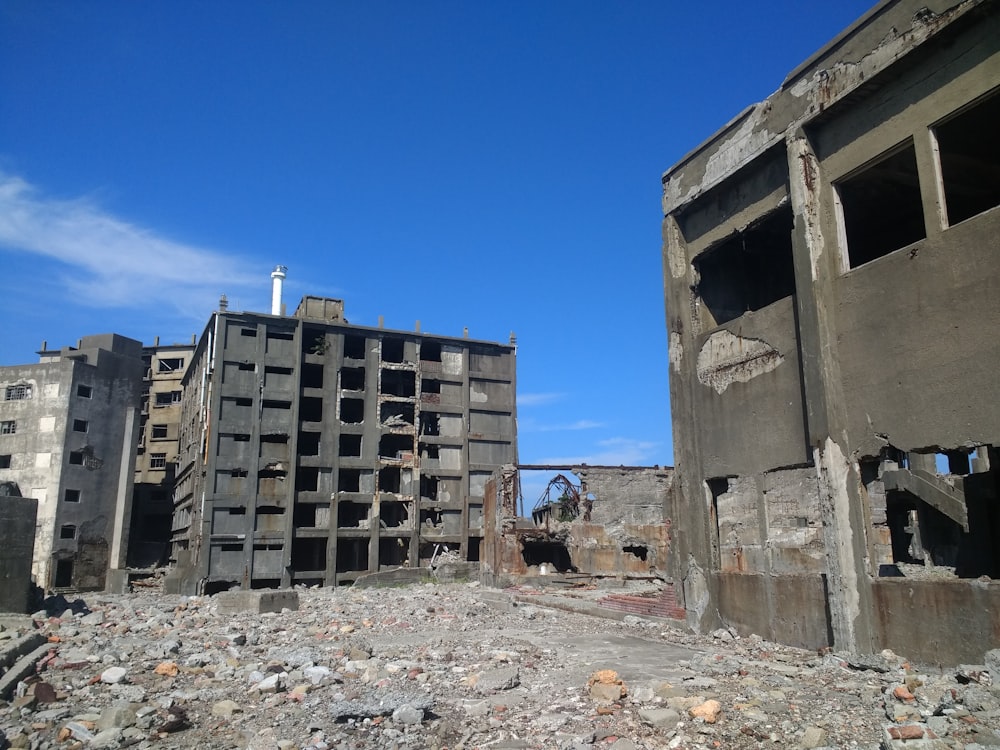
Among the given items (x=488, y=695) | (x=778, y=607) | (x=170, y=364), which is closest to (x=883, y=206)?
(x=778, y=607)

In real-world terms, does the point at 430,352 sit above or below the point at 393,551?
above

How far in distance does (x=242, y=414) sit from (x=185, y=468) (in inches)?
292

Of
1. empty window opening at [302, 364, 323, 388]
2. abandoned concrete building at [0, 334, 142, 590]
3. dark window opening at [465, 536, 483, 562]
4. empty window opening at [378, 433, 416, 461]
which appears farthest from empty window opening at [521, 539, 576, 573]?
abandoned concrete building at [0, 334, 142, 590]

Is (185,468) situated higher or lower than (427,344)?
lower

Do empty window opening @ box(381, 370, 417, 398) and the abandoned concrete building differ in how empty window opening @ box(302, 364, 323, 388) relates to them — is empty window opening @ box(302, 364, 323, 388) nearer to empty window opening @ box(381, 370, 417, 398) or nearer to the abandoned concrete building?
empty window opening @ box(381, 370, 417, 398)

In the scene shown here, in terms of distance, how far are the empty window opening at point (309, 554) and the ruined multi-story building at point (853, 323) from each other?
23934mm

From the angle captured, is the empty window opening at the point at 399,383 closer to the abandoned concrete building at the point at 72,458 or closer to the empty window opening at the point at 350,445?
the empty window opening at the point at 350,445

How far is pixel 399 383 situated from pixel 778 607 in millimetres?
28041

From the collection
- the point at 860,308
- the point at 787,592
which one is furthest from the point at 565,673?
the point at 860,308

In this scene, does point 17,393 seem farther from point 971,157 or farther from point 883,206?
point 971,157

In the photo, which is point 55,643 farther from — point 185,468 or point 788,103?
point 185,468

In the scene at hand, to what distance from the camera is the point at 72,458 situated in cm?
3656

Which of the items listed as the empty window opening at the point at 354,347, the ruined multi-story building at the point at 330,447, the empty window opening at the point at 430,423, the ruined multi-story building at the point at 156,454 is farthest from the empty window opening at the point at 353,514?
the ruined multi-story building at the point at 156,454

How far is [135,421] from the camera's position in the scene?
39.2m
